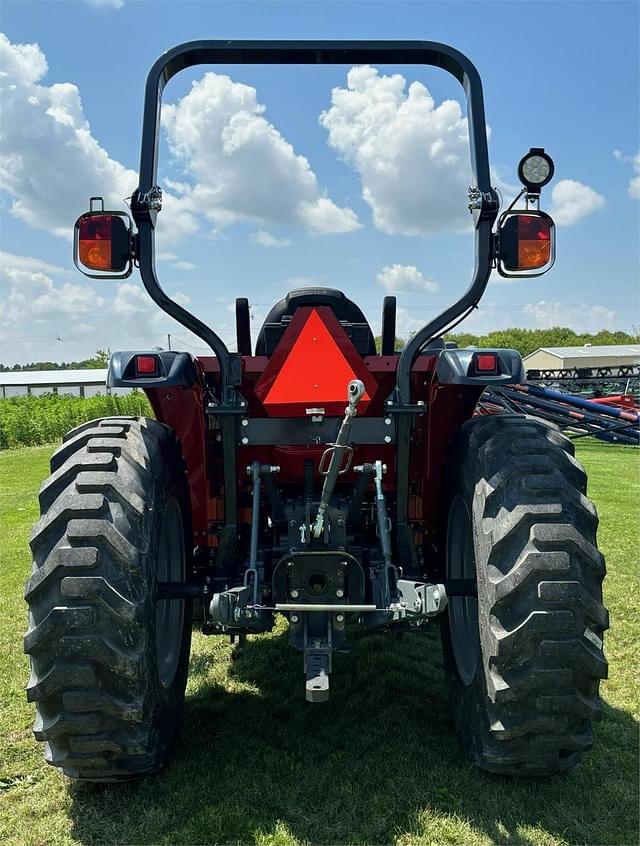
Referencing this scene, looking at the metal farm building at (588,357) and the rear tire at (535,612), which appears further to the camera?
the metal farm building at (588,357)

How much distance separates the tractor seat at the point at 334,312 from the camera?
419 centimetres

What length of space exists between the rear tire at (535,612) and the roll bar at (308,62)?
0.64m

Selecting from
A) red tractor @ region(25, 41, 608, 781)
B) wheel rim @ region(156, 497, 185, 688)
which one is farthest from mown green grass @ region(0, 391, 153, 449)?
red tractor @ region(25, 41, 608, 781)

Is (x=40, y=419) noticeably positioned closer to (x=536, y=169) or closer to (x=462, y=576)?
(x=462, y=576)

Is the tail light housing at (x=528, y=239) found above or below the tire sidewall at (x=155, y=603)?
above

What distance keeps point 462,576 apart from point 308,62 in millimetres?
2593

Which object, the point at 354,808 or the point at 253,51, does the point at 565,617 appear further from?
the point at 253,51

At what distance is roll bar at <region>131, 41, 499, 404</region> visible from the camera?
3.00m

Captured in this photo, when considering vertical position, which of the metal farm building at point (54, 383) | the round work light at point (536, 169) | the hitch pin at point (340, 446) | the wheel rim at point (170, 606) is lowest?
the metal farm building at point (54, 383)

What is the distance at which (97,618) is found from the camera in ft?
8.29

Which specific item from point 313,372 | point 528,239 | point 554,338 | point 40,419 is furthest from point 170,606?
point 554,338

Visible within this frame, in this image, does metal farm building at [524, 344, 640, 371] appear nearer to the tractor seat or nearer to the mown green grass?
the mown green grass

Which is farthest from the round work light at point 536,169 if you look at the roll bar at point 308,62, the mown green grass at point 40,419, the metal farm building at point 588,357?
the metal farm building at point 588,357

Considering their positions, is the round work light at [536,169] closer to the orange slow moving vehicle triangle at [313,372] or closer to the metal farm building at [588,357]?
the orange slow moving vehicle triangle at [313,372]
